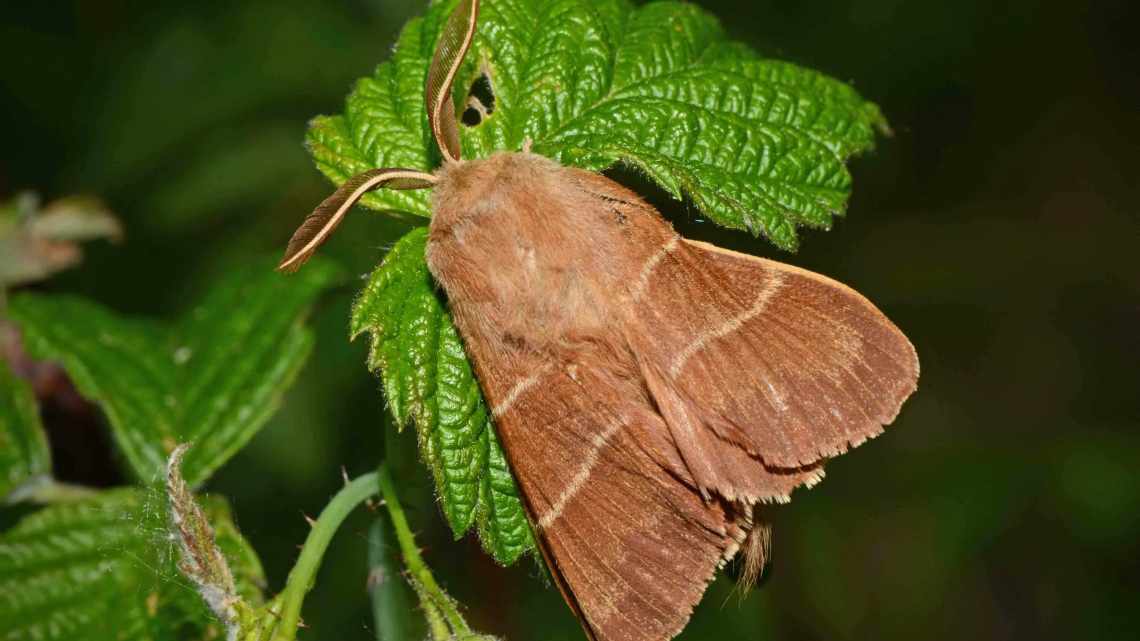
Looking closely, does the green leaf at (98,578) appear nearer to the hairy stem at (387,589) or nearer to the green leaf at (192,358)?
the green leaf at (192,358)

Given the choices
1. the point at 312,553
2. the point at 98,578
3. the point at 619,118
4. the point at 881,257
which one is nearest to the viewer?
the point at 312,553

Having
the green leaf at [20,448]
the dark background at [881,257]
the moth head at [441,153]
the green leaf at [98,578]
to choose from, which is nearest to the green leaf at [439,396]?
the moth head at [441,153]

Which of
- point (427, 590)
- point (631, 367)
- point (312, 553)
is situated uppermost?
point (631, 367)

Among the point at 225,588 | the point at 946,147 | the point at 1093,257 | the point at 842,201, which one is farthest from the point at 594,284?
the point at 1093,257

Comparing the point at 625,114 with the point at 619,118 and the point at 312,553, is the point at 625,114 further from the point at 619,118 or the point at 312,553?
the point at 312,553

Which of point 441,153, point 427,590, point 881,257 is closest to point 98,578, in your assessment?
point 427,590

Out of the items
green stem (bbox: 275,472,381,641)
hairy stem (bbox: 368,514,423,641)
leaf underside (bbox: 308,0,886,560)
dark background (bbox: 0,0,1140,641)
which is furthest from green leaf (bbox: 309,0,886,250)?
dark background (bbox: 0,0,1140,641)
